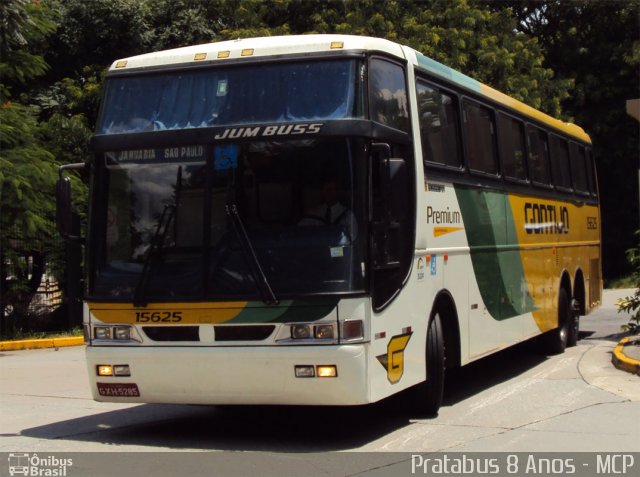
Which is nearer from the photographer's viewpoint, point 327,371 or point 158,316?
point 327,371

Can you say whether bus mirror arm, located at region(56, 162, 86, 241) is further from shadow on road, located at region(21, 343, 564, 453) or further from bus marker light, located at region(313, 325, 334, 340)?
bus marker light, located at region(313, 325, 334, 340)

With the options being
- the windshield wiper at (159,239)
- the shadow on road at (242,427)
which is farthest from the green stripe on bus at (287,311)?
the shadow on road at (242,427)

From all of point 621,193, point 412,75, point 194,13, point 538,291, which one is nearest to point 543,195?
point 538,291

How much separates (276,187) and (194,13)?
1961 cm

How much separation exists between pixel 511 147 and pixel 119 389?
6581 mm

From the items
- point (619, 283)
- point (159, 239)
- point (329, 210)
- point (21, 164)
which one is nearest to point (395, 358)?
point (329, 210)

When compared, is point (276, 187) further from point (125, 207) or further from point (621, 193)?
point (621, 193)

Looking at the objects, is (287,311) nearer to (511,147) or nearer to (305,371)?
(305,371)

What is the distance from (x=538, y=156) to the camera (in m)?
14.4

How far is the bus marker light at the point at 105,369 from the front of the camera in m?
8.62
